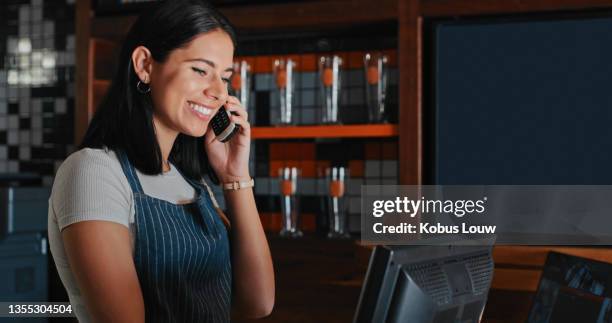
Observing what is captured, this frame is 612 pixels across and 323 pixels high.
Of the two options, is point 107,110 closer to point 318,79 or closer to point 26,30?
point 318,79

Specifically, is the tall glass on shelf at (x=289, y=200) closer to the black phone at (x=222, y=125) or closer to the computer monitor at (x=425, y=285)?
the black phone at (x=222, y=125)

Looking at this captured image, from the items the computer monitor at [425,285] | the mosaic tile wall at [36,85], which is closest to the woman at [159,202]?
the computer monitor at [425,285]

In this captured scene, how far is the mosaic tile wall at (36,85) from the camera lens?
300 centimetres

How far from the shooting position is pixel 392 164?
8.09 feet

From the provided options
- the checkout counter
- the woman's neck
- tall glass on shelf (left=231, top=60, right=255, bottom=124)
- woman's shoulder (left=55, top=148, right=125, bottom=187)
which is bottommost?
the checkout counter

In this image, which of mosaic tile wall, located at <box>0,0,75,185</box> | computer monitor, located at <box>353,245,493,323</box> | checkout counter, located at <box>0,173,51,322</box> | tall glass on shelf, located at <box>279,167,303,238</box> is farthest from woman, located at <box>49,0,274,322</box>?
mosaic tile wall, located at <box>0,0,75,185</box>

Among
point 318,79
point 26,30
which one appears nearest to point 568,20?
point 318,79

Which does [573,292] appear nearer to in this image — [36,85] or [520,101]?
[520,101]

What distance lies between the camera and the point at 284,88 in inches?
94.5

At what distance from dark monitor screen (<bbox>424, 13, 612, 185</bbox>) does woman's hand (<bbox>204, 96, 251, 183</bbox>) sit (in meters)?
0.66

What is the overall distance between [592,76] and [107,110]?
1347 millimetres

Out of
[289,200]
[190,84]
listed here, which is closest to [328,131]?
[289,200]

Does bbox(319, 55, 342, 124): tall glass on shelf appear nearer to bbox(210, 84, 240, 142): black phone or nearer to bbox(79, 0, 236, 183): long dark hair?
bbox(210, 84, 240, 142): black phone

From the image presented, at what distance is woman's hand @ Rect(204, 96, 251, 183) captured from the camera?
5.51ft
